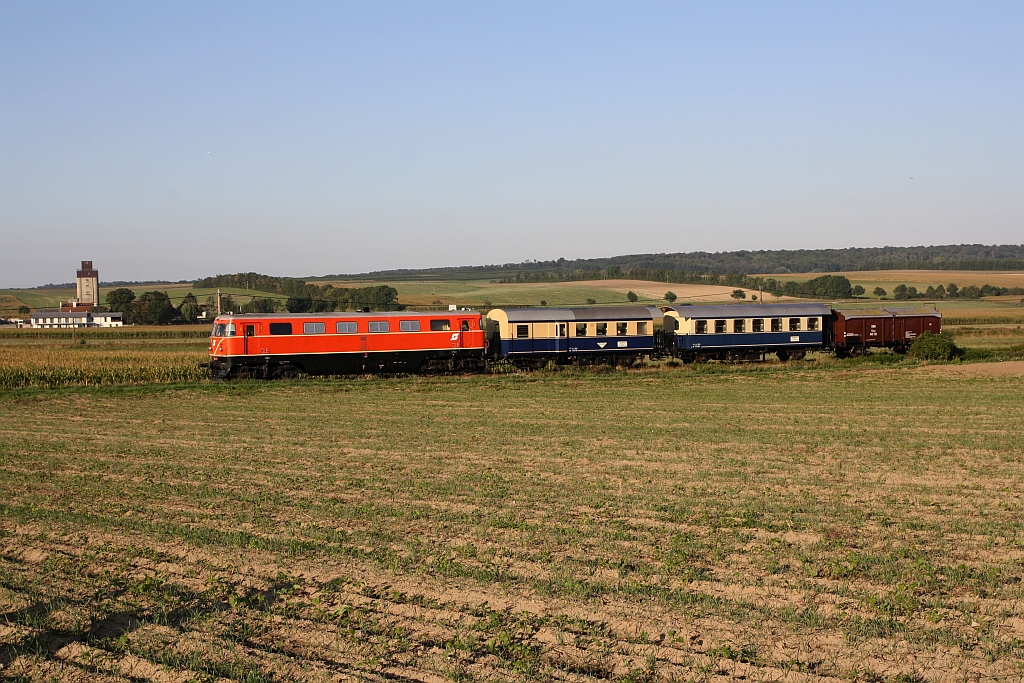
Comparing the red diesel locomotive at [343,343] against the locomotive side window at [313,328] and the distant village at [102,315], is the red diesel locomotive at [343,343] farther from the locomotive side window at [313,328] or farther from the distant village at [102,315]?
the distant village at [102,315]

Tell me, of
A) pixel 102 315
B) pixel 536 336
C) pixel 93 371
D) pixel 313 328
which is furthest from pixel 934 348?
pixel 102 315

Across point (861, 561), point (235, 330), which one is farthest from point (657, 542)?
point (235, 330)

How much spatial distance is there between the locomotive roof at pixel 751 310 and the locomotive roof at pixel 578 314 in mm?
1754

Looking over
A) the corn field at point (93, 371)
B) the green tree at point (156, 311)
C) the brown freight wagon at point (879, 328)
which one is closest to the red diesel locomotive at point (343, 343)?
the corn field at point (93, 371)

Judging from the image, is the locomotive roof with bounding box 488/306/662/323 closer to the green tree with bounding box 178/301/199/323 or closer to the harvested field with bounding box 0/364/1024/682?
the harvested field with bounding box 0/364/1024/682

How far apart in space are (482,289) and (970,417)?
142759 millimetres

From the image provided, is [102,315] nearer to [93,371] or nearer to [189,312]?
[189,312]

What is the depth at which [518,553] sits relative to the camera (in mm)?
11992

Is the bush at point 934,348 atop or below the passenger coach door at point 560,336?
below

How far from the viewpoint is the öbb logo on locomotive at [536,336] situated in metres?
41.7

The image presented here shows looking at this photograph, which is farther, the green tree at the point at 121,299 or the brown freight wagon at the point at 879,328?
the green tree at the point at 121,299

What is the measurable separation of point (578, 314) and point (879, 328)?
19337mm

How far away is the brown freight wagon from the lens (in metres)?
51.8

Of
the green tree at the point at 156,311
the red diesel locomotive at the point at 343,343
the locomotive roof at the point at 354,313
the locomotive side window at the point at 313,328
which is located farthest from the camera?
the green tree at the point at 156,311
